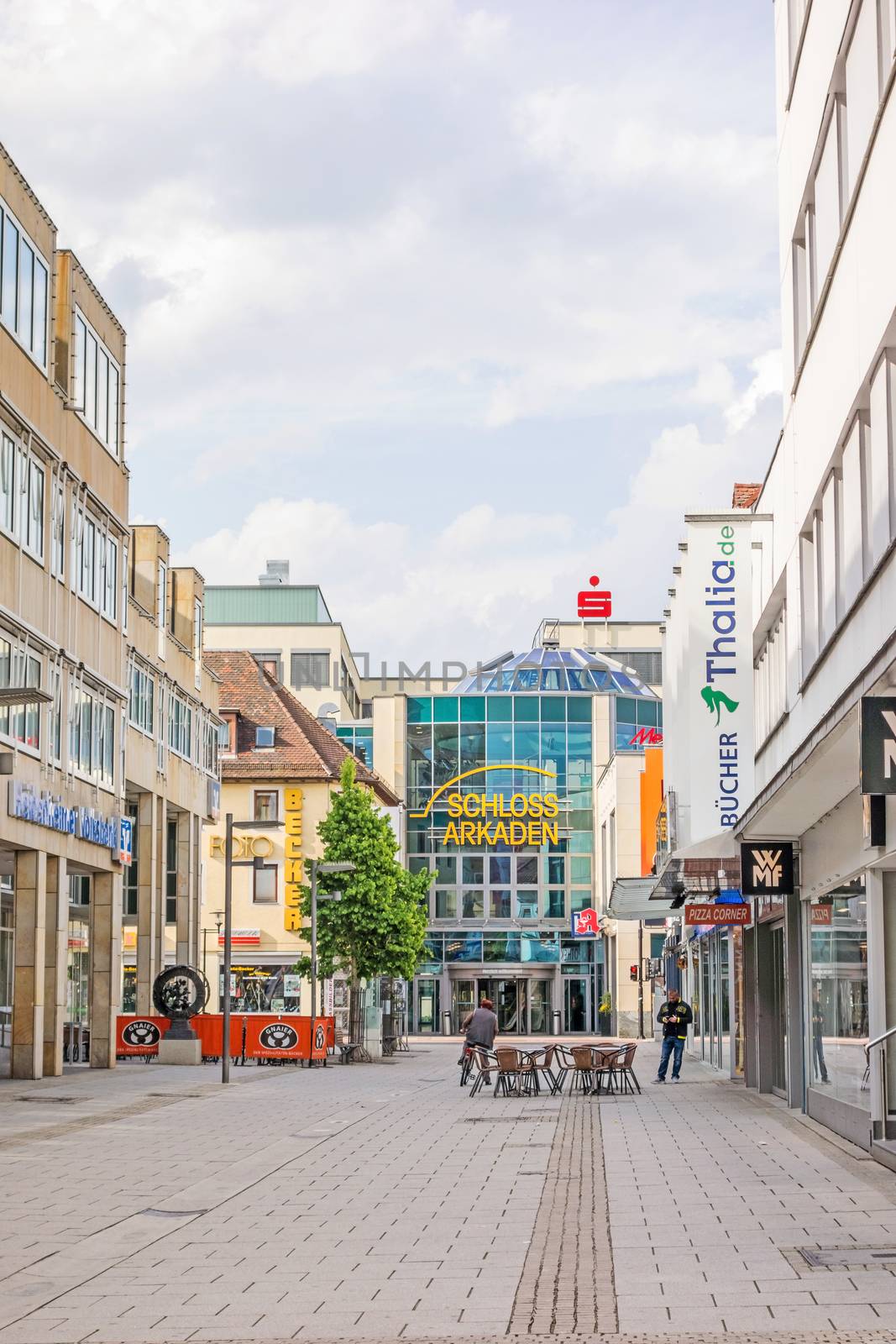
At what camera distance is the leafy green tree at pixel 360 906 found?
4956 centimetres

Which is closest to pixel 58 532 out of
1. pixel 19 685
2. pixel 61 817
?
pixel 19 685

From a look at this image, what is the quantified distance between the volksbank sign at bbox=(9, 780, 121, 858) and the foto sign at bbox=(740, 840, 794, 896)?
12784mm

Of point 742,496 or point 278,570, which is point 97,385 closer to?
point 742,496

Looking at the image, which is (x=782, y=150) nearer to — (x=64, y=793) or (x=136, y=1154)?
(x=136, y=1154)

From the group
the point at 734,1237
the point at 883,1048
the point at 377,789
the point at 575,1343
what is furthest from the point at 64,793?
the point at 377,789

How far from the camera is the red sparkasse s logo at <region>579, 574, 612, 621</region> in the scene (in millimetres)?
105500

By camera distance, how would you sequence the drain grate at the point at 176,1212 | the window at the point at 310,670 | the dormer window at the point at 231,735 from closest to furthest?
1. the drain grate at the point at 176,1212
2. the dormer window at the point at 231,735
3. the window at the point at 310,670

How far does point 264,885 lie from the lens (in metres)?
67.4

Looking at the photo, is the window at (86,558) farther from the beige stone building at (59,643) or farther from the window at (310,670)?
the window at (310,670)

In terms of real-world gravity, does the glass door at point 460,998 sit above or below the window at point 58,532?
below

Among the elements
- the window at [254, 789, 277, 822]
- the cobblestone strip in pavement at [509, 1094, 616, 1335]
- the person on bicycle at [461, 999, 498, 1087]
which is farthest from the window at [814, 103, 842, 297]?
the window at [254, 789, 277, 822]

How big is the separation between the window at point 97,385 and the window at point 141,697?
849 centimetres

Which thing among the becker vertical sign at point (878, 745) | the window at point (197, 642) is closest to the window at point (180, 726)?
the window at point (197, 642)

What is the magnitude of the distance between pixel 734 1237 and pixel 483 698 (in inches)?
2711
